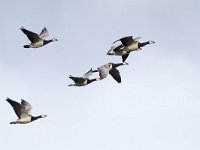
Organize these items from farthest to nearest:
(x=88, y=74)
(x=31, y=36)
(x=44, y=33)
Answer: (x=44, y=33), (x=88, y=74), (x=31, y=36)

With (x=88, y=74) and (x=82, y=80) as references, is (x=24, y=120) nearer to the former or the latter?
(x=82, y=80)

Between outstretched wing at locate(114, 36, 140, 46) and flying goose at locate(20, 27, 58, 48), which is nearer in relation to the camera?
flying goose at locate(20, 27, 58, 48)

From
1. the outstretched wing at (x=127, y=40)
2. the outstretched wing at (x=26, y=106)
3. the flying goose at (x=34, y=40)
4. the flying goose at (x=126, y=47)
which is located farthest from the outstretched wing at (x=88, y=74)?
the outstretched wing at (x=26, y=106)

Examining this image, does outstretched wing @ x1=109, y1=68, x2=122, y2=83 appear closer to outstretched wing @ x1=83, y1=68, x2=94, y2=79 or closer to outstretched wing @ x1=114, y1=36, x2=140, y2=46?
outstretched wing @ x1=83, y1=68, x2=94, y2=79

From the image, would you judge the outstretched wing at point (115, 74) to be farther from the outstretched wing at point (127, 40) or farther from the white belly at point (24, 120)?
the white belly at point (24, 120)

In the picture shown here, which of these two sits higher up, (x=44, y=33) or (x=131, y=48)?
(x=44, y=33)

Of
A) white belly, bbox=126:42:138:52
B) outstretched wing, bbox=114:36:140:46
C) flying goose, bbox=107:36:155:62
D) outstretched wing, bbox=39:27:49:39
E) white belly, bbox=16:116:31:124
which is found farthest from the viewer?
outstretched wing, bbox=39:27:49:39

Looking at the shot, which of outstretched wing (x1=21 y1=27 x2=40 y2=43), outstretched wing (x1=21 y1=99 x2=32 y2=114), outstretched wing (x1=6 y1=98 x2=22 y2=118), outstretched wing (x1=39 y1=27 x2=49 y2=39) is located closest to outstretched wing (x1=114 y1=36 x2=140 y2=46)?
outstretched wing (x1=21 y1=27 x2=40 y2=43)

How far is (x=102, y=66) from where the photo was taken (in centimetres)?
9744

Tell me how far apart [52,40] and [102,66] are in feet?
38.2

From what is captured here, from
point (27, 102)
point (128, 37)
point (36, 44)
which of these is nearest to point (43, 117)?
point (27, 102)

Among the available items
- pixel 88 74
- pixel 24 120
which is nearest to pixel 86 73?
pixel 88 74

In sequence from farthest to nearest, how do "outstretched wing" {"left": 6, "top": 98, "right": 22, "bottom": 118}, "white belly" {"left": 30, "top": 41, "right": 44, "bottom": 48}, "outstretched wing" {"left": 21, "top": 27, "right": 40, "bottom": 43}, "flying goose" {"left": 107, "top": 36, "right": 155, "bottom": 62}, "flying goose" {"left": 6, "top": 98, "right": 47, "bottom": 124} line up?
"flying goose" {"left": 107, "top": 36, "right": 155, "bottom": 62}
"white belly" {"left": 30, "top": 41, "right": 44, "bottom": 48}
"outstretched wing" {"left": 21, "top": 27, "right": 40, "bottom": 43}
"flying goose" {"left": 6, "top": 98, "right": 47, "bottom": 124}
"outstretched wing" {"left": 6, "top": 98, "right": 22, "bottom": 118}

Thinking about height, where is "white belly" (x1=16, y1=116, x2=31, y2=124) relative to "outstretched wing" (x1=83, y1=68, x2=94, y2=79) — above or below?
below
